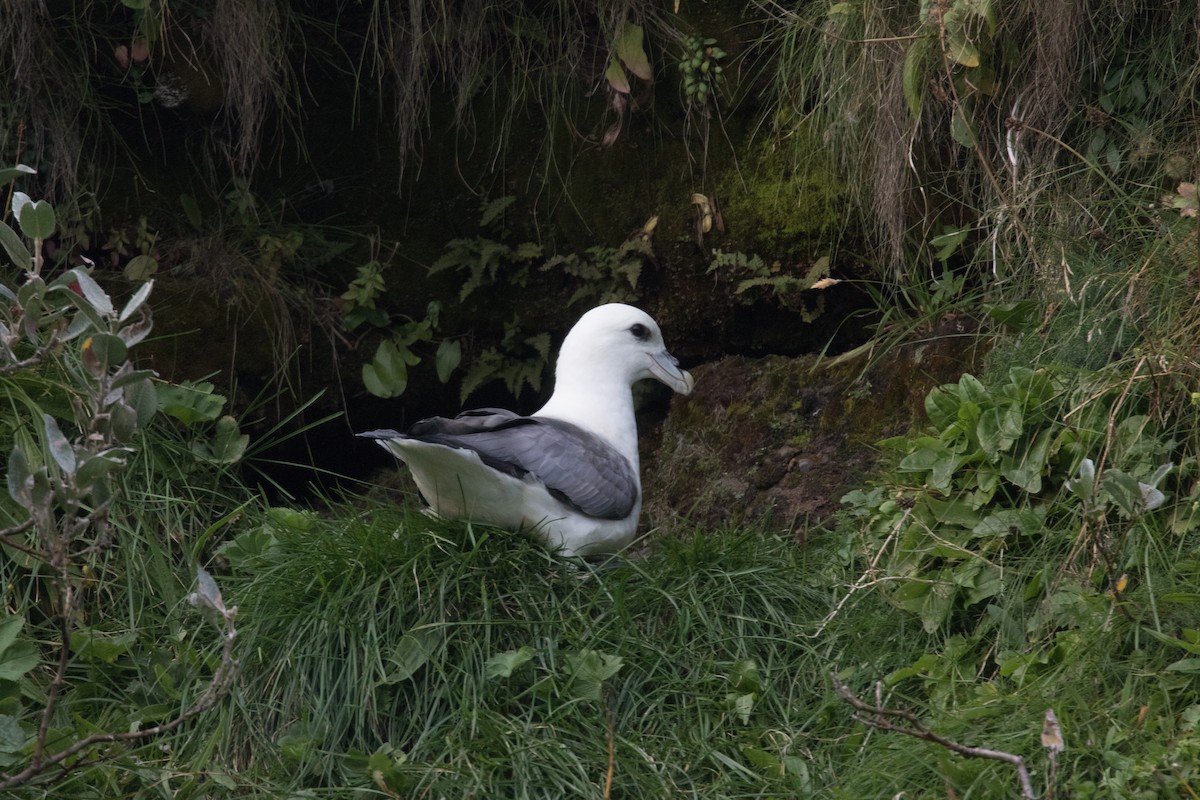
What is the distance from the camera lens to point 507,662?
3.04m

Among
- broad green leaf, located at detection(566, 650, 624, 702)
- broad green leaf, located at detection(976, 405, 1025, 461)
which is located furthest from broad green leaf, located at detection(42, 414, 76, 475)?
broad green leaf, located at detection(976, 405, 1025, 461)

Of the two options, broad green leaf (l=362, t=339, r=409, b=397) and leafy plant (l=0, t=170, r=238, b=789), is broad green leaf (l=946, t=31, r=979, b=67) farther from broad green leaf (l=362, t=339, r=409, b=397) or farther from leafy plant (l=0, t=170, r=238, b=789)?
leafy plant (l=0, t=170, r=238, b=789)

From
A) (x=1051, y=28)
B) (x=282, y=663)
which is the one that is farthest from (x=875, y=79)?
(x=282, y=663)

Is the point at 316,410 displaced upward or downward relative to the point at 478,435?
downward

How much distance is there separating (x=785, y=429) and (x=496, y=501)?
147cm

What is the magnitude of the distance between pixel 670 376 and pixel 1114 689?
181 centimetres

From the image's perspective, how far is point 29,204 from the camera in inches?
90.7

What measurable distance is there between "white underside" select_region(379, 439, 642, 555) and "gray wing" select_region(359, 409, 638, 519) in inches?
1.2

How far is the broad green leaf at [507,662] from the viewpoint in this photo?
119 inches

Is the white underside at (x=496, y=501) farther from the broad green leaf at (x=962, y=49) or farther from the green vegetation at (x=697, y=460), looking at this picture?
the broad green leaf at (x=962, y=49)

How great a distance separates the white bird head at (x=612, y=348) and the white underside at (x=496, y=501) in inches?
22.5

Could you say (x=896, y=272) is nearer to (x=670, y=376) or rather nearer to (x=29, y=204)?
(x=670, y=376)

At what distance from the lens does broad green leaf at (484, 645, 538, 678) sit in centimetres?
303

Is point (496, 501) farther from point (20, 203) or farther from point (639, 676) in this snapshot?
point (20, 203)
